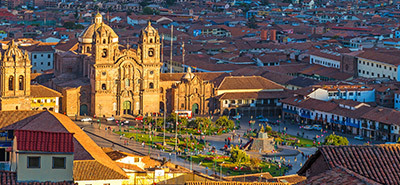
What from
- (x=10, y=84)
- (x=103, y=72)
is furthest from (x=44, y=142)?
(x=103, y=72)

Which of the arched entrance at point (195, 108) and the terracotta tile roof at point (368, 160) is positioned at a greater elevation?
the terracotta tile roof at point (368, 160)

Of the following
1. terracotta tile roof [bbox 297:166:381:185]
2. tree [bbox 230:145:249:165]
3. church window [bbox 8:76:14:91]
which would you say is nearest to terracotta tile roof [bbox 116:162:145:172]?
terracotta tile roof [bbox 297:166:381:185]

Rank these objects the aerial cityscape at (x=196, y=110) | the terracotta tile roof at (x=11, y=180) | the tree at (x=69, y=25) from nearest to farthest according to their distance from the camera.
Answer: the terracotta tile roof at (x=11, y=180)
the aerial cityscape at (x=196, y=110)
the tree at (x=69, y=25)

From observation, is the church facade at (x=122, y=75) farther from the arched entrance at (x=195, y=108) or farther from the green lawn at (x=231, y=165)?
the green lawn at (x=231, y=165)

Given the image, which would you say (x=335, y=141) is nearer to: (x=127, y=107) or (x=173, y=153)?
(x=173, y=153)

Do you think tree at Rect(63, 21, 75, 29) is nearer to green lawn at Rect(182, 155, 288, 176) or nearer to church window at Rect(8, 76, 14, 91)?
church window at Rect(8, 76, 14, 91)

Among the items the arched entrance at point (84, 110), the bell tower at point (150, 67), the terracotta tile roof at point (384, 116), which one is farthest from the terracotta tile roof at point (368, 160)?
the bell tower at point (150, 67)

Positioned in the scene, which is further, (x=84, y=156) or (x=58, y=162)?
(x=84, y=156)
